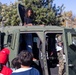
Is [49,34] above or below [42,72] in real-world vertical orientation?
above

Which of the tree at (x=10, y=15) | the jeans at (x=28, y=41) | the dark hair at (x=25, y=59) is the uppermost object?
the dark hair at (x=25, y=59)

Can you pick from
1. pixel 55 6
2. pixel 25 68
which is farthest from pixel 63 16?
pixel 25 68

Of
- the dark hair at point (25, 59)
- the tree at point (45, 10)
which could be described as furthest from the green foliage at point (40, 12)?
the dark hair at point (25, 59)

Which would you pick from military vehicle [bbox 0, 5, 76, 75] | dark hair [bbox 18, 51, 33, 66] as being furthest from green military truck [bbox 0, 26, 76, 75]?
dark hair [bbox 18, 51, 33, 66]

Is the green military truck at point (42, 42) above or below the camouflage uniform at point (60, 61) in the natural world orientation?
above

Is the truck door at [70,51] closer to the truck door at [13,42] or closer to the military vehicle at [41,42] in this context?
the military vehicle at [41,42]

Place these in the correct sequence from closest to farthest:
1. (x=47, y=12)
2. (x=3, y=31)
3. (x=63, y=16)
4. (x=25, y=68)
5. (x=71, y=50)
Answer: (x=25, y=68)
(x=71, y=50)
(x=3, y=31)
(x=47, y=12)
(x=63, y=16)

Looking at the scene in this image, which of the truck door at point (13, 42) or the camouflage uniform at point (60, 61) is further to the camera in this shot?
the camouflage uniform at point (60, 61)

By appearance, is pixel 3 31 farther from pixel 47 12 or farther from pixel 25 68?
pixel 47 12

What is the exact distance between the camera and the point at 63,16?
2970cm

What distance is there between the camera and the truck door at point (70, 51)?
6.72m

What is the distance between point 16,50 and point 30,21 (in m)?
1.16

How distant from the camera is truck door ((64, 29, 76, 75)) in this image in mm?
6723

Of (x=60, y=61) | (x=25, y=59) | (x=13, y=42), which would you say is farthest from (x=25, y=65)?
(x=60, y=61)
